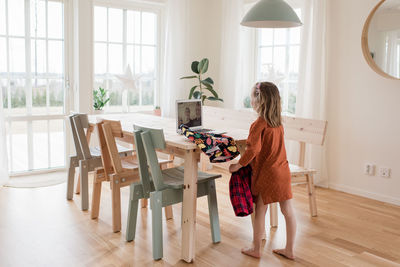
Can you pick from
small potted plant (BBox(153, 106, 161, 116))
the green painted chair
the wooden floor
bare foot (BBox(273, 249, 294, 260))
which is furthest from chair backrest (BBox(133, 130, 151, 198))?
small potted plant (BBox(153, 106, 161, 116))

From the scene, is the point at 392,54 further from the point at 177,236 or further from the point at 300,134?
the point at 177,236

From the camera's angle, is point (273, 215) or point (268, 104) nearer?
point (268, 104)

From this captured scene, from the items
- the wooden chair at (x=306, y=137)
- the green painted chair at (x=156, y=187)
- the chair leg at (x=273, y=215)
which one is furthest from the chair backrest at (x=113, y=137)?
the wooden chair at (x=306, y=137)

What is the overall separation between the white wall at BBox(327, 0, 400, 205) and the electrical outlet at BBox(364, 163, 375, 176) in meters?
0.04

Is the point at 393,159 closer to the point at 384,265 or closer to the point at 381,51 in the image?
the point at 381,51

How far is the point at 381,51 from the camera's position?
12.3 ft

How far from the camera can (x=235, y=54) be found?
4961 millimetres

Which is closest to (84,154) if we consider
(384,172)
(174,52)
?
(174,52)

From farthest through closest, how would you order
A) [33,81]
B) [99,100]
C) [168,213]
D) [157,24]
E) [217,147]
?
[157,24] → [99,100] → [33,81] → [168,213] → [217,147]

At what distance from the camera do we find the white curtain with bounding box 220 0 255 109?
4922 mm

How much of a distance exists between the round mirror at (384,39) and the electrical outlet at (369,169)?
2.71 feet

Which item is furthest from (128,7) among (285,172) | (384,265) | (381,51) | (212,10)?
(384,265)

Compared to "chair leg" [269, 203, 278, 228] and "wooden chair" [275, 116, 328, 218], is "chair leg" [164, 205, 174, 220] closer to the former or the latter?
"chair leg" [269, 203, 278, 228]

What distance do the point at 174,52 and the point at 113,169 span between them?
7.14 ft
